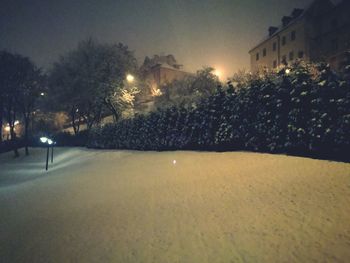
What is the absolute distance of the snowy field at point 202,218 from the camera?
5.04 m

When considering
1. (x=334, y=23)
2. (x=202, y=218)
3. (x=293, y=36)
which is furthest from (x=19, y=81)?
(x=334, y=23)

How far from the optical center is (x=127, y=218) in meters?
7.48

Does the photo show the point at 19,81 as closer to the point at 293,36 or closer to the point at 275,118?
the point at 275,118

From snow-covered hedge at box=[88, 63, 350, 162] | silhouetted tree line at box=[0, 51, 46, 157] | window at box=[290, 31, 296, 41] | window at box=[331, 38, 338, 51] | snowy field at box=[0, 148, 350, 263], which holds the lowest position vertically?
snowy field at box=[0, 148, 350, 263]

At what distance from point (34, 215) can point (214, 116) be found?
10.6m

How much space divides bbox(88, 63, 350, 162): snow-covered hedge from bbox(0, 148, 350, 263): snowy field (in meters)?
0.89

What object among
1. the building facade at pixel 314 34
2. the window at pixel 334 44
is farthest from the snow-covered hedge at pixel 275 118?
the window at pixel 334 44

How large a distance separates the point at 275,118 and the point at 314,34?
41909mm

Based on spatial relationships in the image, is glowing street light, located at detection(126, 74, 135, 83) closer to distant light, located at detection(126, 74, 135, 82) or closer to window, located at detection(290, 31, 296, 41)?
distant light, located at detection(126, 74, 135, 82)

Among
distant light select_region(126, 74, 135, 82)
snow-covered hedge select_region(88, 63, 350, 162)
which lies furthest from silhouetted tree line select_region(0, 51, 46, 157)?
snow-covered hedge select_region(88, 63, 350, 162)

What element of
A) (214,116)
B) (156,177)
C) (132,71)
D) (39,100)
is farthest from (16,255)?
(39,100)

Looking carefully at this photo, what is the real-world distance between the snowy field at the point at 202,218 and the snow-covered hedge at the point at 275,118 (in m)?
0.89

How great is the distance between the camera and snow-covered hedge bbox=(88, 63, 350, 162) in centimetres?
917

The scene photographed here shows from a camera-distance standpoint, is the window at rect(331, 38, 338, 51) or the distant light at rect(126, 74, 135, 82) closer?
the window at rect(331, 38, 338, 51)
